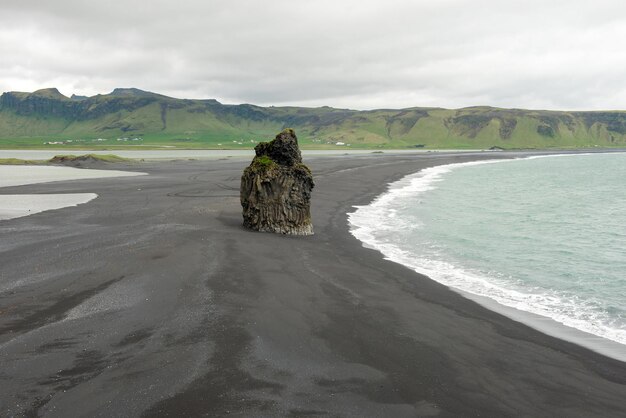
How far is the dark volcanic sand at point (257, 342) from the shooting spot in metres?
8.98

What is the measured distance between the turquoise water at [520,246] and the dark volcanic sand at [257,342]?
2.48 metres

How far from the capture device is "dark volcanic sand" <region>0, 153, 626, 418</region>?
8.98 m

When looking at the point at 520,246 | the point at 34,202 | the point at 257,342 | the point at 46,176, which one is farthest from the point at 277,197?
the point at 46,176

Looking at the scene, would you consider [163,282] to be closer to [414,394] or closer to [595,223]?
[414,394]

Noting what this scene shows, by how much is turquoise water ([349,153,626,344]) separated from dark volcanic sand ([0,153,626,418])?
248 centimetres

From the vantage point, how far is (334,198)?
4506 cm

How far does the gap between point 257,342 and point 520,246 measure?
2052cm

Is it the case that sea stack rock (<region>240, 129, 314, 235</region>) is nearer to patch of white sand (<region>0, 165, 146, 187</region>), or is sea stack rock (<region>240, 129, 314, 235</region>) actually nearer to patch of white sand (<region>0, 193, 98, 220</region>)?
patch of white sand (<region>0, 193, 98, 220</region>)

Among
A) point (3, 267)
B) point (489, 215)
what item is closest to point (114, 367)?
point (3, 267)

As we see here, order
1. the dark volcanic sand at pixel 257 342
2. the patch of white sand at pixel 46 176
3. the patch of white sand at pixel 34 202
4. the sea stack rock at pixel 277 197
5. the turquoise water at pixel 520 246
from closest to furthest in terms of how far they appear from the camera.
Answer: the dark volcanic sand at pixel 257 342 < the turquoise water at pixel 520 246 < the sea stack rock at pixel 277 197 < the patch of white sand at pixel 34 202 < the patch of white sand at pixel 46 176

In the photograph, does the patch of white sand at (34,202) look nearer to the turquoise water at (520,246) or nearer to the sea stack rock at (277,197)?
the sea stack rock at (277,197)

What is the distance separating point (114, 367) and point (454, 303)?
36.3 ft

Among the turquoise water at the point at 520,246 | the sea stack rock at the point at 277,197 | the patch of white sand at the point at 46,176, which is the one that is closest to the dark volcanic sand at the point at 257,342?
the turquoise water at the point at 520,246

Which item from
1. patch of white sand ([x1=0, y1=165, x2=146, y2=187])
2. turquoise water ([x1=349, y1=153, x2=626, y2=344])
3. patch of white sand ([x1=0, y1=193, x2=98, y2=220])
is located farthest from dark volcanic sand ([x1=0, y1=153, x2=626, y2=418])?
patch of white sand ([x1=0, y1=165, x2=146, y2=187])
